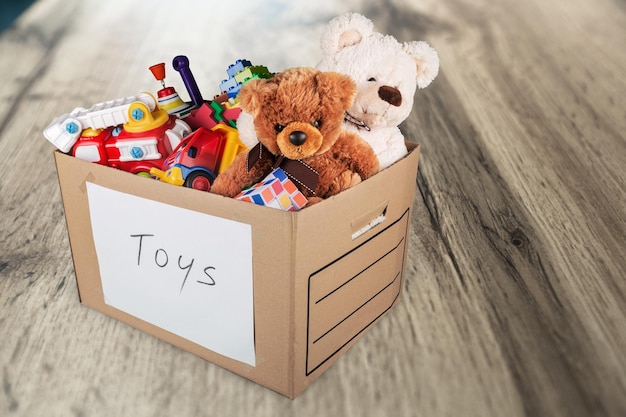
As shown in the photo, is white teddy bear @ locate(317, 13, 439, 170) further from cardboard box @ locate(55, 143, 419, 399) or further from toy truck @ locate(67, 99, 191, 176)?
toy truck @ locate(67, 99, 191, 176)

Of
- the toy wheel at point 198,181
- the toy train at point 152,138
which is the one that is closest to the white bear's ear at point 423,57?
the toy train at point 152,138

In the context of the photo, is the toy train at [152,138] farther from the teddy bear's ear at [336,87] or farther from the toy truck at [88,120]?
the teddy bear's ear at [336,87]

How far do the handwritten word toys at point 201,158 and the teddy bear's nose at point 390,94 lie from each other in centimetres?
23

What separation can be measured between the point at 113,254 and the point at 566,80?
1166 mm

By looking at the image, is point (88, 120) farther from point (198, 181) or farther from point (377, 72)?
point (377, 72)

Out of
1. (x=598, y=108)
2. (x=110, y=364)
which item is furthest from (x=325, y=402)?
(x=598, y=108)

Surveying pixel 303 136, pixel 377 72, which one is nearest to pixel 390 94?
pixel 377 72

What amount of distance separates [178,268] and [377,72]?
15.3 inches

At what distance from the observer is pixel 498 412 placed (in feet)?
2.56

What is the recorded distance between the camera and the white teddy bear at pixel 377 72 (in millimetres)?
824

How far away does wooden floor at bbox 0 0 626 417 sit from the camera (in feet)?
2.68

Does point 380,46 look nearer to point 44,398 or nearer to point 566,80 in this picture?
point 44,398

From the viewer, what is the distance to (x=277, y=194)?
0.76 metres

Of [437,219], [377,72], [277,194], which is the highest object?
[377,72]
